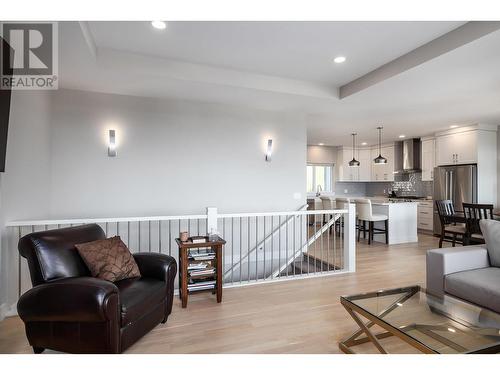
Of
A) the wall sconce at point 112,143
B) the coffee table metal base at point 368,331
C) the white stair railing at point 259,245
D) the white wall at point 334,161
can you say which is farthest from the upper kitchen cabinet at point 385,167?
the wall sconce at point 112,143

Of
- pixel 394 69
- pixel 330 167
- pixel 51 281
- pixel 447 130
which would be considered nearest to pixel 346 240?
pixel 394 69

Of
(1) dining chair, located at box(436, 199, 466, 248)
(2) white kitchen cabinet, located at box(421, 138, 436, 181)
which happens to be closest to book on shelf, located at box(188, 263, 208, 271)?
(1) dining chair, located at box(436, 199, 466, 248)

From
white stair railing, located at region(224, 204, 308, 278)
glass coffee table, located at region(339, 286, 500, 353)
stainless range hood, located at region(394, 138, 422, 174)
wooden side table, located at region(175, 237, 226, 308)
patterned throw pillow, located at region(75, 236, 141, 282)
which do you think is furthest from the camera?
stainless range hood, located at region(394, 138, 422, 174)

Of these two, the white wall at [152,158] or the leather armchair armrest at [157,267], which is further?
the white wall at [152,158]

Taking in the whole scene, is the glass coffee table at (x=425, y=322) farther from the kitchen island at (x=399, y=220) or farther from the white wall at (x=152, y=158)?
the kitchen island at (x=399, y=220)

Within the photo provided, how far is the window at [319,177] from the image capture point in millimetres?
9422

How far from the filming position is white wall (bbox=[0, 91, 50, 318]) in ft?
8.49

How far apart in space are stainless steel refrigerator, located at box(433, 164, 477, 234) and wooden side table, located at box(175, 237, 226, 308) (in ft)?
19.0

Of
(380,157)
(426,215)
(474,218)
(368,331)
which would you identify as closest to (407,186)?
(426,215)

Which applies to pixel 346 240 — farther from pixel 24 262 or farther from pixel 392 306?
pixel 24 262

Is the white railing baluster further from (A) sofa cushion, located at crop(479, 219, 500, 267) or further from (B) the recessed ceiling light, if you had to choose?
(B) the recessed ceiling light

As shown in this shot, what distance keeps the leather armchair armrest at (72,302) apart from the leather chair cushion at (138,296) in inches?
4.3

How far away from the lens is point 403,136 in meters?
7.55

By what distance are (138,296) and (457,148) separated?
716 cm
